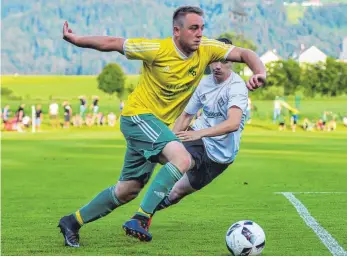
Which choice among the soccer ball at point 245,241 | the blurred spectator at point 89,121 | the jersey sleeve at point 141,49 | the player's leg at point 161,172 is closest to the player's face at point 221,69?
the jersey sleeve at point 141,49

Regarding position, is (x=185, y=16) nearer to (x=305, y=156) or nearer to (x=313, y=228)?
(x=313, y=228)

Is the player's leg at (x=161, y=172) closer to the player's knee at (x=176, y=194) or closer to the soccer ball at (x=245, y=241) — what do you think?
the soccer ball at (x=245, y=241)

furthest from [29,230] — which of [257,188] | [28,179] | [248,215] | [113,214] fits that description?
[28,179]

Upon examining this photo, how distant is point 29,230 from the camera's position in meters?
14.3

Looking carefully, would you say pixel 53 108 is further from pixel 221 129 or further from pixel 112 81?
pixel 112 81

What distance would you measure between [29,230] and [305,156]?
25428 millimetres

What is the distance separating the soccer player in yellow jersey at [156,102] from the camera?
1182cm

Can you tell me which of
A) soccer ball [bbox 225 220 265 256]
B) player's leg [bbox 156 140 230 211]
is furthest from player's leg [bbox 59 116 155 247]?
player's leg [bbox 156 140 230 211]

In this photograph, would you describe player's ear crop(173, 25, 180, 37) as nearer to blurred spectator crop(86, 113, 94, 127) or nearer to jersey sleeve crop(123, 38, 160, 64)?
jersey sleeve crop(123, 38, 160, 64)

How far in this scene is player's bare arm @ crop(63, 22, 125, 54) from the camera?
11742mm

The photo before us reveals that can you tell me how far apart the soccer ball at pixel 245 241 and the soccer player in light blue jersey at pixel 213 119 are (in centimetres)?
187

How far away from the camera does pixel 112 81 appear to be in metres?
162

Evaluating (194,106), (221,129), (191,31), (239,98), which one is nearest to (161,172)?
(221,129)

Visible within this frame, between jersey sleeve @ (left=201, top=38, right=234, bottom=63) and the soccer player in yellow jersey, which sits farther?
jersey sleeve @ (left=201, top=38, right=234, bottom=63)
